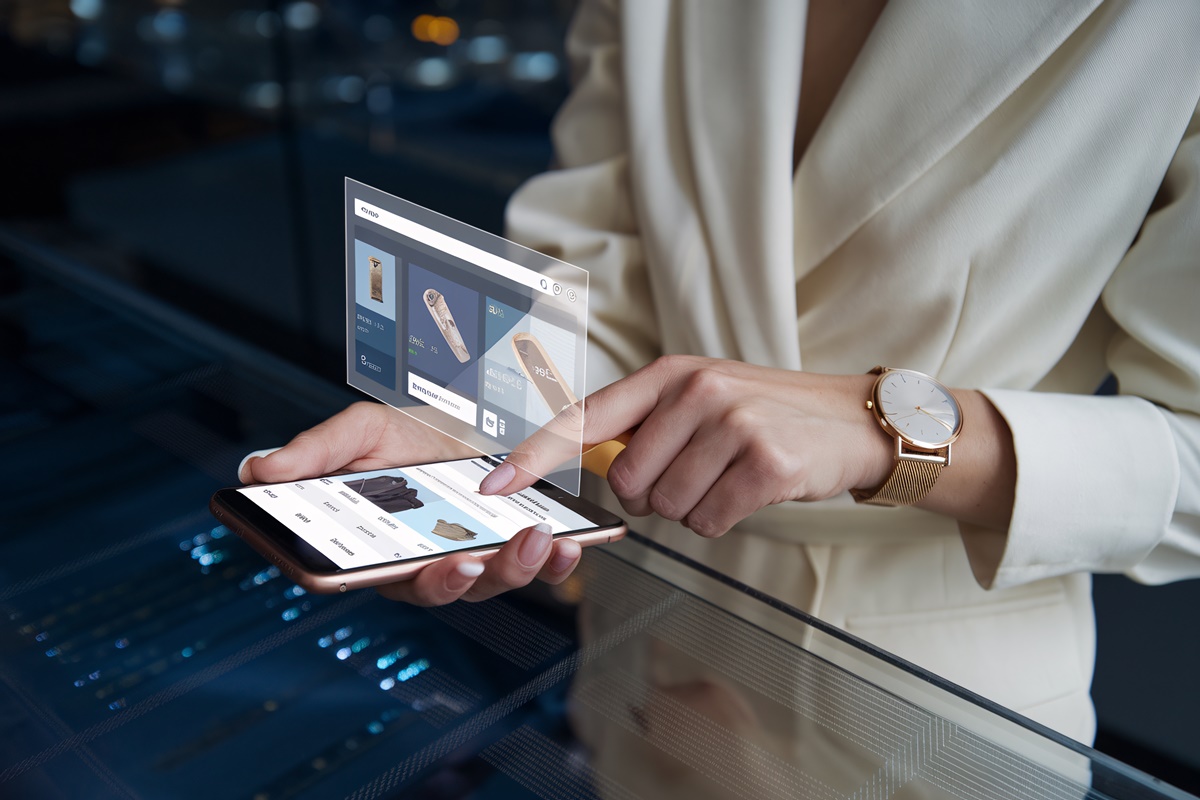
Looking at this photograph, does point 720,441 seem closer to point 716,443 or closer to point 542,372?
point 716,443

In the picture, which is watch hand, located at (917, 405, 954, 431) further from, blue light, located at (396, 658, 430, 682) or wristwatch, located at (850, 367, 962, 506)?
blue light, located at (396, 658, 430, 682)

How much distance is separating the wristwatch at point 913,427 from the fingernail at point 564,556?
7.9 inches

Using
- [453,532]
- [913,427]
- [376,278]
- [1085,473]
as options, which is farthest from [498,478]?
[1085,473]

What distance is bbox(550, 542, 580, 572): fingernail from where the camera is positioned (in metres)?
0.57

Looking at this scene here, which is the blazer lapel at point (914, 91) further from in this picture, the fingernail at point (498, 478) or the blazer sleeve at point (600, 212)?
the fingernail at point (498, 478)

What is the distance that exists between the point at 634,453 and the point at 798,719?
0.18 m

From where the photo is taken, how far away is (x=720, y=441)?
1.89 ft

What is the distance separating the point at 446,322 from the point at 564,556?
0.17m

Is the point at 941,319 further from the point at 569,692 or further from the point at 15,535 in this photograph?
the point at 15,535

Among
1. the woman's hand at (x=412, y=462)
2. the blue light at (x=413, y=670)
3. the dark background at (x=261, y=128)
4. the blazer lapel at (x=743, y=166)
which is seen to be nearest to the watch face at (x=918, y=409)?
the blazer lapel at (x=743, y=166)

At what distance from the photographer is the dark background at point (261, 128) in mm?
2316

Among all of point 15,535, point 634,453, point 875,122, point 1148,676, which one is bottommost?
point 1148,676

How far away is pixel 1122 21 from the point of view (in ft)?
2.07

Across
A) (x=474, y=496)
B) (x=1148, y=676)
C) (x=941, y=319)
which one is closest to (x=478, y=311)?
(x=474, y=496)
